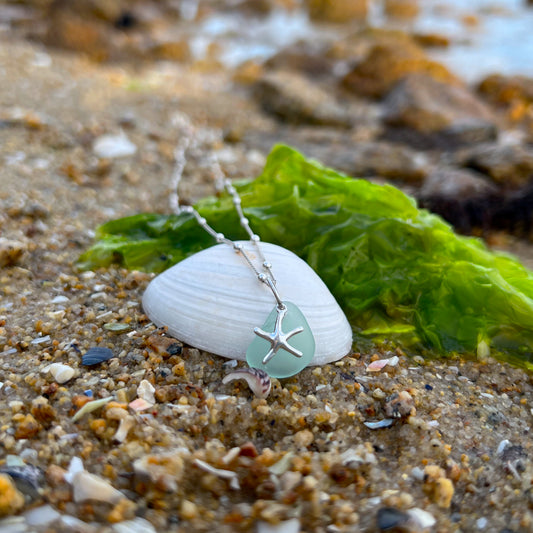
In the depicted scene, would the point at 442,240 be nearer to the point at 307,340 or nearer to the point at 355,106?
the point at 307,340

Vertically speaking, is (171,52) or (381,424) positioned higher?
(171,52)

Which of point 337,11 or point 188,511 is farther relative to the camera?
point 337,11

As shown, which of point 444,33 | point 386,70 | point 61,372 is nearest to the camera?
point 61,372

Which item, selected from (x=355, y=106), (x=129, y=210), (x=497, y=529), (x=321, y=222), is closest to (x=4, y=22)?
(x=355, y=106)

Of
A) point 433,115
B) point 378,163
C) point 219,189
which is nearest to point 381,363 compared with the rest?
point 219,189

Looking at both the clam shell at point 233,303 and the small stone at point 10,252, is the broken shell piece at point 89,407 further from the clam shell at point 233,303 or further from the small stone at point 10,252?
the small stone at point 10,252

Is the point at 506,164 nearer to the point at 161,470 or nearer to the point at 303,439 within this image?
the point at 303,439

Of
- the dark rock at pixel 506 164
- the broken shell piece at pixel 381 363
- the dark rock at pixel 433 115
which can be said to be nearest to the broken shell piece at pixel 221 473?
the broken shell piece at pixel 381 363
